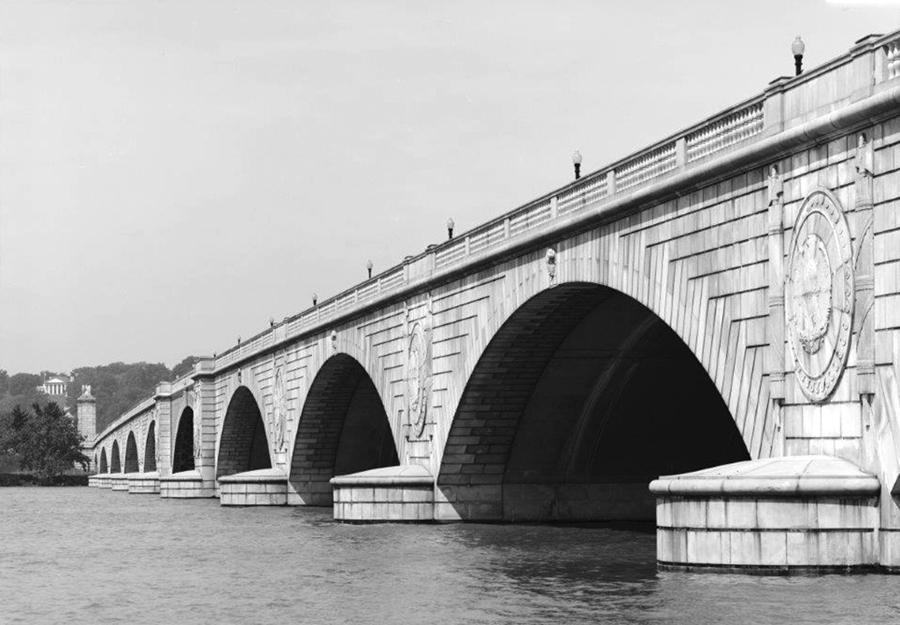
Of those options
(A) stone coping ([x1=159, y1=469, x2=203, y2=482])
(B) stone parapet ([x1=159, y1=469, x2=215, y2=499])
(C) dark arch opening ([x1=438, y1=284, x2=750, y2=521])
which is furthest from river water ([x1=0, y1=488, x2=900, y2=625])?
(A) stone coping ([x1=159, y1=469, x2=203, y2=482])

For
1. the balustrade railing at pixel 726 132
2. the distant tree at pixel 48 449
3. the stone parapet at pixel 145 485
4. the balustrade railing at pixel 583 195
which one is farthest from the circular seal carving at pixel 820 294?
the distant tree at pixel 48 449

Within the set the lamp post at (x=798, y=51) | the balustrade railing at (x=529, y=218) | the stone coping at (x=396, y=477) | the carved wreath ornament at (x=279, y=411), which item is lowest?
the stone coping at (x=396, y=477)

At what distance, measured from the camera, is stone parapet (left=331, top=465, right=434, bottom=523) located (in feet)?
155

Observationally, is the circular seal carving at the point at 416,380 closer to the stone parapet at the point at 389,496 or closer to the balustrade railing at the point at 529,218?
the stone parapet at the point at 389,496

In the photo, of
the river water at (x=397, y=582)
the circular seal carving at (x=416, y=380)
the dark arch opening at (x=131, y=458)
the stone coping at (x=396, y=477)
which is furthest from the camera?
the dark arch opening at (x=131, y=458)

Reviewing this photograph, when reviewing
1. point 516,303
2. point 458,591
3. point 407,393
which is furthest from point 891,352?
point 407,393

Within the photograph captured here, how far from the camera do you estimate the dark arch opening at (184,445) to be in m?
119

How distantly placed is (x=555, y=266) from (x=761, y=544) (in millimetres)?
15148

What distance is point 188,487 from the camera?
95812 mm

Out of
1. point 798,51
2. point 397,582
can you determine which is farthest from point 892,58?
point 397,582

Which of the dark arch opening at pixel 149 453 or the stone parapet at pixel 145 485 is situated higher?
the dark arch opening at pixel 149 453

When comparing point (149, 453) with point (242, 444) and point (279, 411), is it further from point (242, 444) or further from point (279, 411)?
point (279, 411)

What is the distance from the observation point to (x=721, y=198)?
29031mm

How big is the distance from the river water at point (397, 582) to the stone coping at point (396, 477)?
1.51 metres
